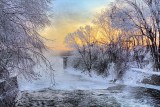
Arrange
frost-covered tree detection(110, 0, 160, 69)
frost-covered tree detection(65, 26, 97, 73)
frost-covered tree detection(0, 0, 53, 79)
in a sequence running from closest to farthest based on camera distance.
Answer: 1. frost-covered tree detection(0, 0, 53, 79)
2. frost-covered tree detection(110, 0, 160, 69)
3. frost-covered tree detection(65, 26, 97, 73)

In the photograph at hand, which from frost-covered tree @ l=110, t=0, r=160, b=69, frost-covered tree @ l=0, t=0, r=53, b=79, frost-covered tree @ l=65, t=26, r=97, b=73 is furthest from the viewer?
frost-covered tree @ l=65, t=26, r=97, b=73

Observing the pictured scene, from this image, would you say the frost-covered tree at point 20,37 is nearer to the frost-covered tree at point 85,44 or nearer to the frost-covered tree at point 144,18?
the frost-covered tree at point 144,18

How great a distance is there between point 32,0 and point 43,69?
2237 millimetres

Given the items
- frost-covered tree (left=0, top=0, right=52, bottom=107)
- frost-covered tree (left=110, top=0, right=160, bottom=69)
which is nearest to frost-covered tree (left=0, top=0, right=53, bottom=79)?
frost-covered tree (left=0, top=0, right=52, bottom=107)

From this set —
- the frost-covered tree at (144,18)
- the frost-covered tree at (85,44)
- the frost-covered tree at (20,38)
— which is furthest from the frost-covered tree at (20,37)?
the frost-covered tree at (85,44)

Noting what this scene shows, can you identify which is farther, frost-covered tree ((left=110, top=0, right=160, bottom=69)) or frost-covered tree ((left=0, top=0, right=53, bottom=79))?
frost-covered tree ((left=110, top=0, right=160, bottom=69))

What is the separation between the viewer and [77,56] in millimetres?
55281

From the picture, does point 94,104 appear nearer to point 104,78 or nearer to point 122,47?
point 104,78

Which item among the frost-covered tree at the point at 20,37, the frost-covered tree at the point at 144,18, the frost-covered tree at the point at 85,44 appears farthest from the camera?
the frost-covered tree at the point at 85,44

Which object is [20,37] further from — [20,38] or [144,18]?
[144,18]

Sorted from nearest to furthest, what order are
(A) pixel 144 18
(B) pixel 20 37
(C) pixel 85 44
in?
(B) pixel 20 37 < (A) pixel 144 18 < (C) pixel 85 44

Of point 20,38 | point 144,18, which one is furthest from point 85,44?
point 20,38

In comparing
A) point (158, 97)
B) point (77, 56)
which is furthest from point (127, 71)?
point (77, 56)

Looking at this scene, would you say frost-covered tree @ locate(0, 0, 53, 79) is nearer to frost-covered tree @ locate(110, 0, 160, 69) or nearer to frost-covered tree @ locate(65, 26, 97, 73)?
frost-covered tree @ locate(110, 0, 160, 69)
